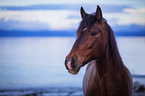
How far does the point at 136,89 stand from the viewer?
5176mm

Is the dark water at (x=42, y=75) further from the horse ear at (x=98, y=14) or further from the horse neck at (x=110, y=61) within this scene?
the horse ear at (x=98, y=14)

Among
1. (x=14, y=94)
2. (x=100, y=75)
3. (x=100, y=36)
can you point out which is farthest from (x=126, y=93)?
(x=14, y=94)

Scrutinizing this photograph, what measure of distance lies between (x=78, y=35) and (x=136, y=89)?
13.3 feet

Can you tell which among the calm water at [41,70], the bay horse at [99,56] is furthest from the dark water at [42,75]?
the bay horse at [99,56]

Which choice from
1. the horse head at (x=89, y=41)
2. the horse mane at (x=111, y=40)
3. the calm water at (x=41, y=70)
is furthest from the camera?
the calm water at (x=41, y=70)

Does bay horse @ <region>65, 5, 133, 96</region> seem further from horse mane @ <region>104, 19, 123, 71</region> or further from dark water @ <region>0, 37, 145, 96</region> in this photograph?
dark water @ <region>0, 37, 145, 96</region>

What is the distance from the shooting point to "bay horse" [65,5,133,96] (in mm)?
1715

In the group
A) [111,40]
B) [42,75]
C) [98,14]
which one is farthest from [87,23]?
[42,75]

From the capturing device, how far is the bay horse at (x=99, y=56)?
171 centimetres

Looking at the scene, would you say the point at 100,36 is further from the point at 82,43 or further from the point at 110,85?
the point at 110,85

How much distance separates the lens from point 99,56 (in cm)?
183

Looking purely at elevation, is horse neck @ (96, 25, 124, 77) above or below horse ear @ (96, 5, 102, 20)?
below

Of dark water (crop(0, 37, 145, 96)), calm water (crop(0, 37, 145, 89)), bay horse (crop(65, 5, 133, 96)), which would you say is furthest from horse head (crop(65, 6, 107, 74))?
calm water (crop(0, 37, 145, 89))

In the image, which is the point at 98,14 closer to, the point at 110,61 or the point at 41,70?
the point at 110,61
